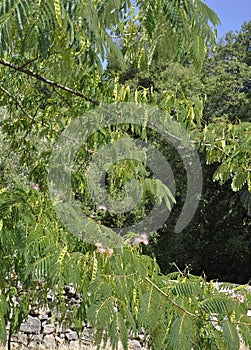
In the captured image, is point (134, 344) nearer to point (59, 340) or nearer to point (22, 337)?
point (59, 340)

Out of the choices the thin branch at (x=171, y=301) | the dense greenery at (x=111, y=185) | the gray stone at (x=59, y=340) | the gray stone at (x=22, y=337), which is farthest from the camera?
the gray stone at (x=59, y=340)

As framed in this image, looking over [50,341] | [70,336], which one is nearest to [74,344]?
[70,336]

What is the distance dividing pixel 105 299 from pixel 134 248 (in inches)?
15.2

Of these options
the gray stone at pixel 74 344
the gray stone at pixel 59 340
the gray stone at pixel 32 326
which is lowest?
the gray stone at pixel 74 344

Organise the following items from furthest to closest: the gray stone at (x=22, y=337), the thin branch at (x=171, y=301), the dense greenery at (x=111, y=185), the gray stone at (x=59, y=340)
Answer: the gray stone at (x=59, y=340), the gray stone at (x=22, y=337), the thin branch at (x=171, y=301), the dense greenery at (x=111, y=185)

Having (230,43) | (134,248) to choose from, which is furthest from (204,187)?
(134,248)

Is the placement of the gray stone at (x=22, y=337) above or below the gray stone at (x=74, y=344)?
above

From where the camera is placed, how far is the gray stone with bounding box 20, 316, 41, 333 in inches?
225

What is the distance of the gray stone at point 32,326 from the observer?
5.72 m

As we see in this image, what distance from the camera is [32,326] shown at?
226 inches

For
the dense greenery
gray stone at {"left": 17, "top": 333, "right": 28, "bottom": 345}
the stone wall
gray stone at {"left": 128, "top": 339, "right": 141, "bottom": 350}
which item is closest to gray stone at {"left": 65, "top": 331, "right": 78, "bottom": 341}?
the stone wall

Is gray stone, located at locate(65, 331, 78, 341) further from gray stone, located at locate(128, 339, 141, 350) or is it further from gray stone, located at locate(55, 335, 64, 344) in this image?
gray stone, located at locate(128, 339, 141, 350)

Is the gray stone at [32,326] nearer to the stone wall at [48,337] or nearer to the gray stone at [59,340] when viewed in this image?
the stone wall at [48,337]

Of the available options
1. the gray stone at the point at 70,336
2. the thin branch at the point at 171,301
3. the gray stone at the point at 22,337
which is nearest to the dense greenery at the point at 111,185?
the thin branch at the point at 171,301
